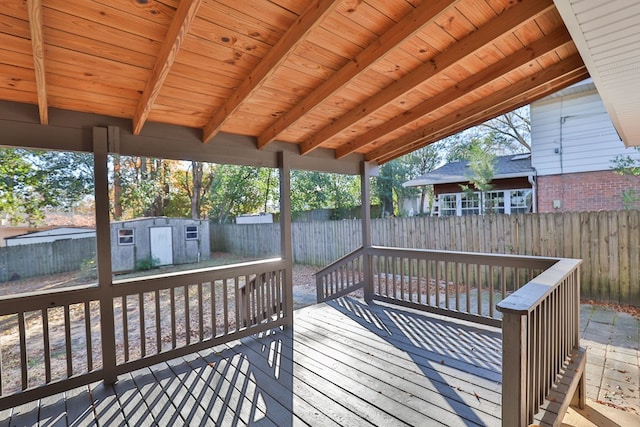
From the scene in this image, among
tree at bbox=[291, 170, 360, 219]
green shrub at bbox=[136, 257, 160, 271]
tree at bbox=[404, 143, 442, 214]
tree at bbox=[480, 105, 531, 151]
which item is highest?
tree at bbox=[480, 105, 531, 151]

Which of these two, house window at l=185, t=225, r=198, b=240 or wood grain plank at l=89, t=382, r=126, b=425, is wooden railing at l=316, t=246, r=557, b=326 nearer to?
wood grain plank at l=89, t=382, r=126, b=425

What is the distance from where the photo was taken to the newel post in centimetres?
156

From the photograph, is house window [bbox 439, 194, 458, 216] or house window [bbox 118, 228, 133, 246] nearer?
house window [bbox 439, 194, 458, 216]

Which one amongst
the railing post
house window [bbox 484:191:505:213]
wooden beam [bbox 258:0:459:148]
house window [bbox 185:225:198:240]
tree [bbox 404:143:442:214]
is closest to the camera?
the railing post

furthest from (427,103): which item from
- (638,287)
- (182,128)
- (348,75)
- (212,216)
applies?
(212,216)

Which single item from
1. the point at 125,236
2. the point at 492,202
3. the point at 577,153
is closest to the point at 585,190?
the point at 577,153

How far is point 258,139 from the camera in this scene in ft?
11.9

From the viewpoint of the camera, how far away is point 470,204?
1030cm

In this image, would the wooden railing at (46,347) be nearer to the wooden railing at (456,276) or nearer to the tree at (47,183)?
the wooden railing at (456,276)

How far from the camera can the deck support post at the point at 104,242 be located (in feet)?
8.66

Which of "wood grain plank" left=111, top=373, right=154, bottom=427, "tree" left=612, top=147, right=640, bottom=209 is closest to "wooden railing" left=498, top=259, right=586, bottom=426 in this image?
"wood grain plank" left=111, top=373, right=154, bottom=427

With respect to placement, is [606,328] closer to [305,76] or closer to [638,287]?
[638,287]

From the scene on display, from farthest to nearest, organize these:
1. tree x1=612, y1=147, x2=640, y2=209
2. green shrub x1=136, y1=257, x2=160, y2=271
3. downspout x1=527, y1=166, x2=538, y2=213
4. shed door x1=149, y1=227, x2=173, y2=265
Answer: shed door x1=149, y1=227, x2=173, y2=265 < green shrub x1=136, y1=257, x2=160, y2=271 < downspout x1=527, y1=166, x2=538, y2=213 < tree x1=612, y1=147, x2=640, y2=209

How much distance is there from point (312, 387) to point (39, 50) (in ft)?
9.13
